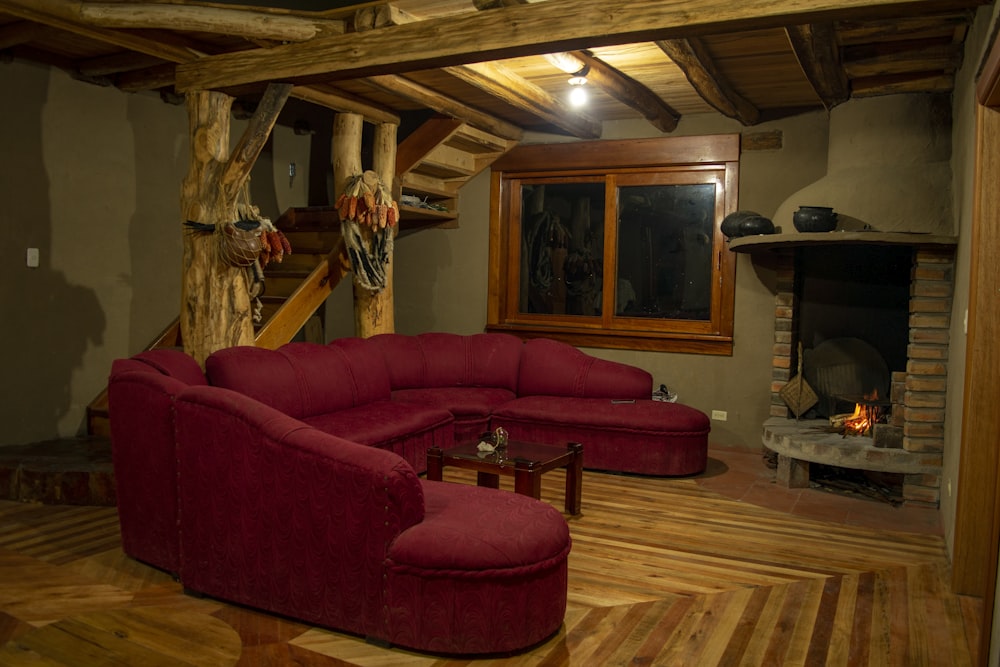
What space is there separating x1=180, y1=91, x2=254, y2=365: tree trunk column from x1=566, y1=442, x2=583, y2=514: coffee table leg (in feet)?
7.32

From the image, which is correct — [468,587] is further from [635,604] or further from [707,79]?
[707,79]

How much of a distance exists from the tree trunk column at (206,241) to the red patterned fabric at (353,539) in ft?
6.00

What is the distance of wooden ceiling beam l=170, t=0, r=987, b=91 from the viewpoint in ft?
10.5

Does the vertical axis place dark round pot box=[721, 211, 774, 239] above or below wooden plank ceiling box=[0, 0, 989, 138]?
below

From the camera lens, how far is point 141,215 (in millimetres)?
6098

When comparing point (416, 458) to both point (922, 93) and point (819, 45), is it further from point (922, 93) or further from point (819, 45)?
point (922, 93)

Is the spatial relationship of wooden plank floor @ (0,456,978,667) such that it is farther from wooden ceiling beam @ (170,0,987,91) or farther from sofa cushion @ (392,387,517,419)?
wooden ceiling beam @ (170,0,987,91)

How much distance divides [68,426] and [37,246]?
4.08ft

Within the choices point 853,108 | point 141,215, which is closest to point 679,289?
point 853,108

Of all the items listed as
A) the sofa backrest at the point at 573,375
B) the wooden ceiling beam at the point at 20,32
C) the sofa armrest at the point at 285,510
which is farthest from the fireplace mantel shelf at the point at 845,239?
the wooden ceiling beam at the point at 20,32

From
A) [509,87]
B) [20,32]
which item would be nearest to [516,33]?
[509,87]

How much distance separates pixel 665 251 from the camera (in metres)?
6.69

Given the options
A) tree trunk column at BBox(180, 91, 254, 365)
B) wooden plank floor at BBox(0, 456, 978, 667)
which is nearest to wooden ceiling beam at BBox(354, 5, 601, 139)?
tree trunk column at BBox(180, 91, 254, 365)

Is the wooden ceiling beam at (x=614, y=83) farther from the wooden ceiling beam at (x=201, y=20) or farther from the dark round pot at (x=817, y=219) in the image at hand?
the dark round pot at (x=817, y=219)
